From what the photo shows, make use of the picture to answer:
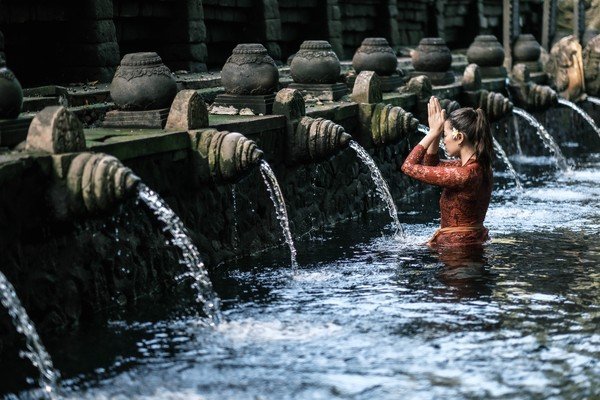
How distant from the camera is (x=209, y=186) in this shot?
8.82 meters

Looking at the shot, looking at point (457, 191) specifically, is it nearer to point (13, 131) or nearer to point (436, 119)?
point (436, 119)

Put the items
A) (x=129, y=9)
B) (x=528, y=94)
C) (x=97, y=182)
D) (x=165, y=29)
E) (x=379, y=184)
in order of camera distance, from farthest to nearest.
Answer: (x=528, y=94)
(x=165, y=29)
(x=129, y=9)
(x=379, y=184)
(x=97, y=182)

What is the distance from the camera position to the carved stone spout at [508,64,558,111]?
16766 millimetres

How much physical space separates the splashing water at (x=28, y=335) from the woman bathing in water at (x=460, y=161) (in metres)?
3.07

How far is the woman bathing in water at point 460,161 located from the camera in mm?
8086

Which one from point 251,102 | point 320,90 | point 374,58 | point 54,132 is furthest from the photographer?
point 374,58

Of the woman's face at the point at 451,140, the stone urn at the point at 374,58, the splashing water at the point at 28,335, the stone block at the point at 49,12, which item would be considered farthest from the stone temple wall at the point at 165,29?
the splashing water at the point at 28,335

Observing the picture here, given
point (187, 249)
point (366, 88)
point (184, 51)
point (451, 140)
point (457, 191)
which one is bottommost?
point (187, 249)

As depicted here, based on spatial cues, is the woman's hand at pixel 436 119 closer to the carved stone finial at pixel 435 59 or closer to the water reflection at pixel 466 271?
the water reflection at pixel 466 271

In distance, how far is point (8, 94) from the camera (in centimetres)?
709

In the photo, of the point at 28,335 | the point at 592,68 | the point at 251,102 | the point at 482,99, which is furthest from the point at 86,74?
the point at 592,68

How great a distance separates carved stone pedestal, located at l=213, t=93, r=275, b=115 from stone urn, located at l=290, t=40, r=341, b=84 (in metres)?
1.57

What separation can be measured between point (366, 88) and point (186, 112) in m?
3.58

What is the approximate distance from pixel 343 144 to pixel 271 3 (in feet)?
25.5
